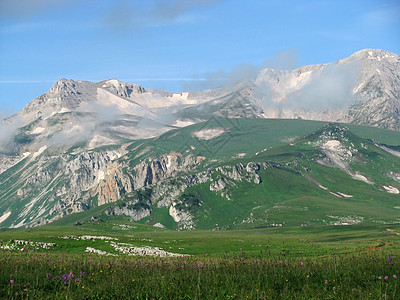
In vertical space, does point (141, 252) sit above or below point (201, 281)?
below

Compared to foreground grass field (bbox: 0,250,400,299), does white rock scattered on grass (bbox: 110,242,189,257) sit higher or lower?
lower

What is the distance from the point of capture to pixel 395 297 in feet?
70.1

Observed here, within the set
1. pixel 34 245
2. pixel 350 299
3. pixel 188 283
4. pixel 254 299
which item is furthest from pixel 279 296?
pixel 34 245

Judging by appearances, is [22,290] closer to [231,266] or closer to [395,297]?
[231,266]

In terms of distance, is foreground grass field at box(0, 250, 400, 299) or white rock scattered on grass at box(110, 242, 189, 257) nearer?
foreground grass field at box(0, 250, 400, 299)

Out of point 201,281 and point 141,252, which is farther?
point 141,252

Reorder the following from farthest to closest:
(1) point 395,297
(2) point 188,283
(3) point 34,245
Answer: (3) point 34,245
(2) point 188,283
(1) point 395,297

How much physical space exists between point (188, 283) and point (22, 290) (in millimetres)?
7550

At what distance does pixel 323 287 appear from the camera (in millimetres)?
Answer: 23969

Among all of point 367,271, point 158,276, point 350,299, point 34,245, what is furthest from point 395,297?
point 34,245

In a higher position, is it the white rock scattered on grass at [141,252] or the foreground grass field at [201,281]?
the foreground grass field at [201,281]

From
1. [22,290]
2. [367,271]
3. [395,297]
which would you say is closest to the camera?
[395,297]

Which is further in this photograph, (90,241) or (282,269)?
(90,241)

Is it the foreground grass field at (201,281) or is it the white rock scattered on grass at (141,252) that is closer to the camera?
the foreground grass field at (201,281)
